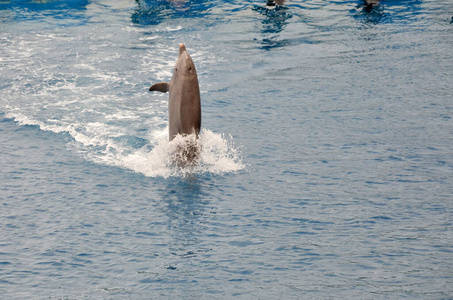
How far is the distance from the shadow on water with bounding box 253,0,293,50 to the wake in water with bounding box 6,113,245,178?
984 cm

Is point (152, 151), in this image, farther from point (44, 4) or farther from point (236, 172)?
point (44, 4)

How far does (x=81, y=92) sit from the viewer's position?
1758 centimetres

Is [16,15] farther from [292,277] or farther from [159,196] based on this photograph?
[292,277]

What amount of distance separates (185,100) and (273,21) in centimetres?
1629

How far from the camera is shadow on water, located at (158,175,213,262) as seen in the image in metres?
9.28

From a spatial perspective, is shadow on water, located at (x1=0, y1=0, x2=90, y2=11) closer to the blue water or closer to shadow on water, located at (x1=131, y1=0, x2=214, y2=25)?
Answer: shadow on water, located at (x1=131, y1=0, x2=214, y2=25)

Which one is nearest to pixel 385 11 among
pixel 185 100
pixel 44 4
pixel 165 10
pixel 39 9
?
pixel 165 10

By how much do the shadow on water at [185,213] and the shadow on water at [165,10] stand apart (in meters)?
16.5

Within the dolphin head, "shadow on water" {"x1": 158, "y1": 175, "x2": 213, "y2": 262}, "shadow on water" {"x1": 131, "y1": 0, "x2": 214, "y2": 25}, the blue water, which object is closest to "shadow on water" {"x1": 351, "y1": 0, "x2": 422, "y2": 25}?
the blue water

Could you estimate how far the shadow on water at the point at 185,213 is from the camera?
928 centimetres

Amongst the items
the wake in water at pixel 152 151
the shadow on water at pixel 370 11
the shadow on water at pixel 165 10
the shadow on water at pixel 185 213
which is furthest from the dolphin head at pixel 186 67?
the shadow on water at pixel 370 11

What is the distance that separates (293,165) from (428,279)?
4.49 metres

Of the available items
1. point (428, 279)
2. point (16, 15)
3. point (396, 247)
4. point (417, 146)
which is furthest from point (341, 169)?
point (16, 15)

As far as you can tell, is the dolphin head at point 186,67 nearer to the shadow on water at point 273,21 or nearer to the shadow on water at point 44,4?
the shadow on water at point 273,21
